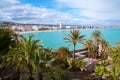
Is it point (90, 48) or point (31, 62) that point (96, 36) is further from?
point (31, 62)

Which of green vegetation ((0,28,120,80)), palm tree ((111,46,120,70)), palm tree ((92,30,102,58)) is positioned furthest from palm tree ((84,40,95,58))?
palm tree ((111,46,120,70))

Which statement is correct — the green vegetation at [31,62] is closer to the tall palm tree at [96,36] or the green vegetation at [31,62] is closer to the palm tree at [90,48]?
the palm tree at [90,48]

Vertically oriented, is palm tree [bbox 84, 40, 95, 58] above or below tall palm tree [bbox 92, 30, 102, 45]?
below

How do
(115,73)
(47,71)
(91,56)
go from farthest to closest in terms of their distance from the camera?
1. (91,56)
2. (115,73)
3. (47,71)

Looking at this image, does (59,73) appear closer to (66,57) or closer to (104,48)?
(66,57)

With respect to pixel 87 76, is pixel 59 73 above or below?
above

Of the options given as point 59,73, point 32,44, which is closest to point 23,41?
point 32,44

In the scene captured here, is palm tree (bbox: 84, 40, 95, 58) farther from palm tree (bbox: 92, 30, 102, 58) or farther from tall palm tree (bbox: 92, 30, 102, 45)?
tall palm tree (bbox: 92, 30, 102, 45)

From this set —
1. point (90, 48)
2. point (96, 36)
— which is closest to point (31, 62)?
point (90, 48)

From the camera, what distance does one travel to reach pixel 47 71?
29625 mm

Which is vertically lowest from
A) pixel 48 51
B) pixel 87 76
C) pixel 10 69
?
pixel 87 76

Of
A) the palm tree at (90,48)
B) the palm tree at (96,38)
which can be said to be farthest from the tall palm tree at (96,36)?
the palm tree at (90,48)

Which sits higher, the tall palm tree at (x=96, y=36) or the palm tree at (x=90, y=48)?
the tall palm tree at (x=96, y=36)

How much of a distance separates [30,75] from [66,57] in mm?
20145
